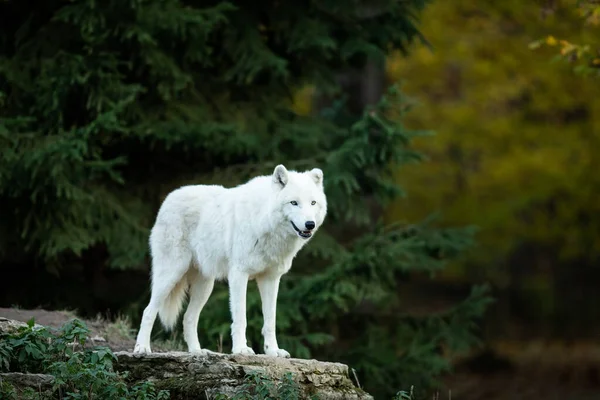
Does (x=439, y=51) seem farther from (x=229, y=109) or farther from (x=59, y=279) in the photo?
(x=59, y=279)

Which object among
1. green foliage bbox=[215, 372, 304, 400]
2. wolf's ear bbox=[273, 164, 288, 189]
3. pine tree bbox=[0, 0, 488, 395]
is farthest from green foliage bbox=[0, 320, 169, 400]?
pine tree bbox=[0, 0, 488, 395]

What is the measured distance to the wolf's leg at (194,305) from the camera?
792 cm

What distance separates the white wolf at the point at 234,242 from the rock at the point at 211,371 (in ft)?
0.88

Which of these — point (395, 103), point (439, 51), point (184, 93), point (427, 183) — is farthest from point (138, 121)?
point (427, 183)

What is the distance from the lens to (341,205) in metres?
13.3

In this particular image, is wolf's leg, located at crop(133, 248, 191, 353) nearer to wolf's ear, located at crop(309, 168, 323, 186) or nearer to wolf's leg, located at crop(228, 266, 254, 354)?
wolf's leg, located at crop(228, 266, 254, 354)

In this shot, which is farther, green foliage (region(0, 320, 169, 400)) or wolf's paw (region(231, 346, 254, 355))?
wolf's paw (region(231, 346, 254, 355))

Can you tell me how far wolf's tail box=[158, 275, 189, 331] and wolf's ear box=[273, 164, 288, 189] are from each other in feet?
4.65

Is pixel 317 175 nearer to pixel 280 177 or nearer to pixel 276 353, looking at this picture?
pixel 280 177

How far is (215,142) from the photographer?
1266 cm

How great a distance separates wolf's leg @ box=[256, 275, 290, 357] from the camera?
7402 mm

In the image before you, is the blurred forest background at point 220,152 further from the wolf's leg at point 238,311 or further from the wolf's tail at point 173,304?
the wolf's leg at point 238,311

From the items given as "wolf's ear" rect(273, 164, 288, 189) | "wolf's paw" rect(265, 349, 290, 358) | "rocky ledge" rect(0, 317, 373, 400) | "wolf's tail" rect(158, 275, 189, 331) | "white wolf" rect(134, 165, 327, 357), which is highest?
"wolf's ear" rect(273, 164, 288, 189)

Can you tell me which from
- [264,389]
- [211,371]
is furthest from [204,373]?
[264,389]
